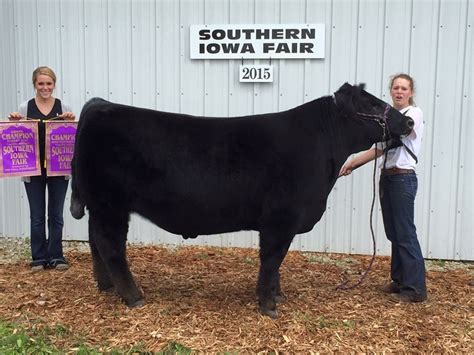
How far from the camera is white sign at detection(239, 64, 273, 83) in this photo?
5977 mm

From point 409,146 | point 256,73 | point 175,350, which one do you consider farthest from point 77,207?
point 409,146

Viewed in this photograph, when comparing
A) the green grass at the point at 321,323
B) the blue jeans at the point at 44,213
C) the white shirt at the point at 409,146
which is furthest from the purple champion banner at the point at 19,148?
the white shirt at the point at 409,146

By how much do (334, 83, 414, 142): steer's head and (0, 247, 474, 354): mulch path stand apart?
1.60m

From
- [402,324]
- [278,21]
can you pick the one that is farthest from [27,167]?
[402,324]

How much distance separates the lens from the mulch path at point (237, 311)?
11.7ft

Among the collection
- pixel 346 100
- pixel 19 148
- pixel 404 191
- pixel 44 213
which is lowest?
pixel 44 213

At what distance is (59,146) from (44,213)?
810 millimetres

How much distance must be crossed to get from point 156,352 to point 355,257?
341cm

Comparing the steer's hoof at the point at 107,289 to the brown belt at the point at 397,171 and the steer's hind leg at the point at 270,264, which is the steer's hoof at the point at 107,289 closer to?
the steer's hind leg at the point at 270,264

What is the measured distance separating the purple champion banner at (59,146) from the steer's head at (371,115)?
9.51ft

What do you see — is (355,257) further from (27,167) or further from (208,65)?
(27,167)

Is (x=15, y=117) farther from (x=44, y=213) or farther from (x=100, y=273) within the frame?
(x=100, y=273)

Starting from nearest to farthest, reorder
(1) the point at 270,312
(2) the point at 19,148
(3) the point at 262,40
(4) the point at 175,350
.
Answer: (4) the point at 175,350, (1) the point at 270,312, (2) the point at 19,148, (3) the point at 262,40

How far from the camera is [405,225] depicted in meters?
4.37
